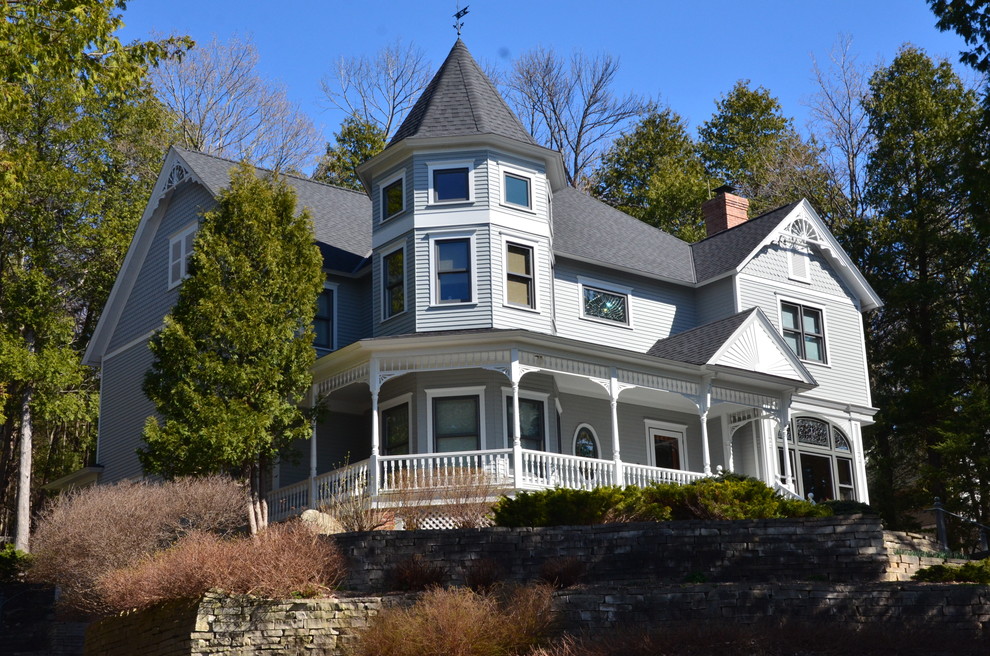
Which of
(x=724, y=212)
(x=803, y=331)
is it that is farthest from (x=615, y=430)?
(x=724, y=212)

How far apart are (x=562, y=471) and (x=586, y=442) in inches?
114

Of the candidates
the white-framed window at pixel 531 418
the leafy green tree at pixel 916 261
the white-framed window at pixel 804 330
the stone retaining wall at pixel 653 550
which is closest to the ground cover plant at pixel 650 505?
the stone retaining wall at pixel 653 550

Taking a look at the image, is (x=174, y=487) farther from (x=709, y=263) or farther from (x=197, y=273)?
(x=709, y=263)

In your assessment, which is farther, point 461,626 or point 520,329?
point 520,329

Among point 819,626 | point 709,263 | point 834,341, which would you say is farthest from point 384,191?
point 819,626

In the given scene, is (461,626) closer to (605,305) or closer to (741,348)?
(741,348)

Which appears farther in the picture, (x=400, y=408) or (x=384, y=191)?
(x=384, y=191)

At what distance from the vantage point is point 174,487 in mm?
17844

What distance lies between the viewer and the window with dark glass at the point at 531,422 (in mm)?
22875

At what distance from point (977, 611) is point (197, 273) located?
14.0m

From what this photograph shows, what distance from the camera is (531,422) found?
23203 millimetres

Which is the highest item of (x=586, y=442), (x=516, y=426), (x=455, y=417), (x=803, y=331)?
(x=803, y=331)

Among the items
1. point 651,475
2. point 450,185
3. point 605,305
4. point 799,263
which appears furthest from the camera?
point 799,263

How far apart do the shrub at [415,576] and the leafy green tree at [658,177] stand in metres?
24.8
